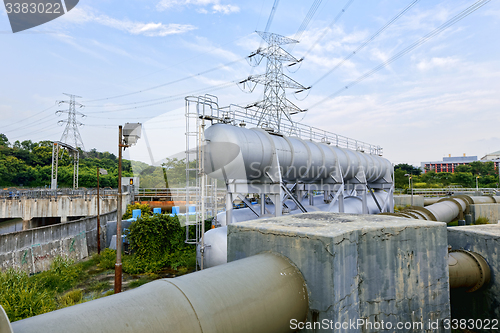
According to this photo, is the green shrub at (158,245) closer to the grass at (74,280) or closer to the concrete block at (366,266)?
the grass at (74,280)

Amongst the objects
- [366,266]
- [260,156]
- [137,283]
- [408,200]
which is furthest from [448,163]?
[366,266]

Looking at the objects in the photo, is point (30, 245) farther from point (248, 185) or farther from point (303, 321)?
point (303, 321)

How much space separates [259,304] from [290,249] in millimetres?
782

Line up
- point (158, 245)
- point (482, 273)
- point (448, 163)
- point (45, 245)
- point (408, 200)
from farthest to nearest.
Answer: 1. point (448, 163)
2. point (408, 200)
3. point (158, 245)
4. point (45, 245)
5. point (482, 273)

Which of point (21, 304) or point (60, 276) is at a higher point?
point (21, 304)

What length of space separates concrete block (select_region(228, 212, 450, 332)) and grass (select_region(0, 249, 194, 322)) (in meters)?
6.79

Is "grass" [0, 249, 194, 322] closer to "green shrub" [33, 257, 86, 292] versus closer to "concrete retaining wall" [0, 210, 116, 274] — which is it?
"green shrub" [33, 257, 86, 292]

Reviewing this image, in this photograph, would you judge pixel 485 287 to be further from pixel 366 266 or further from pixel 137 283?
pixel 137 283

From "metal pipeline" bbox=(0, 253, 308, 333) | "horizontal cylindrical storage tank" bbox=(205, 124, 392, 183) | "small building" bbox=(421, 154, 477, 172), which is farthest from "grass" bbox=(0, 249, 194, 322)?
"small building" bbox=(421, 154, 477, 172)

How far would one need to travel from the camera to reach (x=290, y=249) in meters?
2.91

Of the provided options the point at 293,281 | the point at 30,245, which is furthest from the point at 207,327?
the point at 30,245

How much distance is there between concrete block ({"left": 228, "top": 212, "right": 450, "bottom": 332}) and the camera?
2672 mm

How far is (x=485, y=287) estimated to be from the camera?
419 centimetres

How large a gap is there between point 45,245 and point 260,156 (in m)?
11.1
